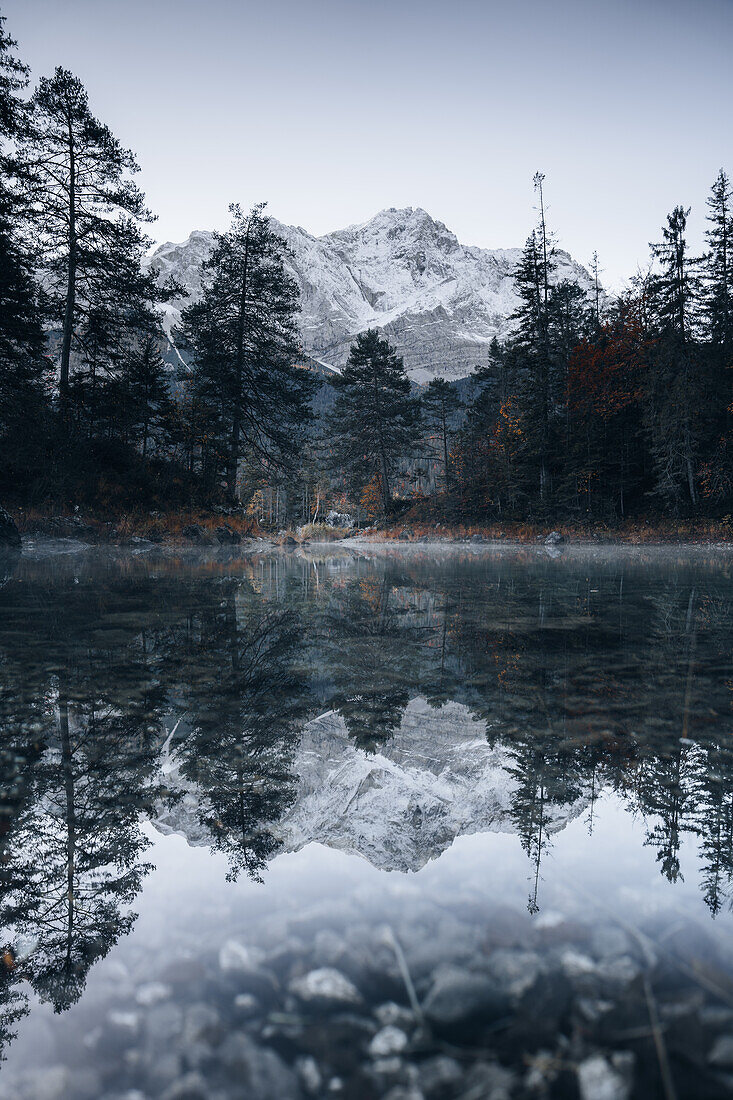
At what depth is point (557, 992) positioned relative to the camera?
1.24 metres

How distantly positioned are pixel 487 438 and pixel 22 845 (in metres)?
42.5

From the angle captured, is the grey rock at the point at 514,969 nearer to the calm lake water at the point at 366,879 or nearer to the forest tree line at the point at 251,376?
the calm lake water at the point at 366,879

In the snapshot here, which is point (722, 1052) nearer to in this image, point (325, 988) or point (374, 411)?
point (325, 988)

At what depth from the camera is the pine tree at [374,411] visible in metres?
42.4

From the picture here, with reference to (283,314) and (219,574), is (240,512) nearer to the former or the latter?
(283,314)

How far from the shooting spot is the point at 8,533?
1549 cm

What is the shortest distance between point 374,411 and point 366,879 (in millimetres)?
42758

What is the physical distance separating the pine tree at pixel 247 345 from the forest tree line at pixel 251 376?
0.09 metres

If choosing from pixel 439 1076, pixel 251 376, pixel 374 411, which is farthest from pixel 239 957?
pixel 374 411

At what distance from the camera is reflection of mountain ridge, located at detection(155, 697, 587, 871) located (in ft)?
6.92

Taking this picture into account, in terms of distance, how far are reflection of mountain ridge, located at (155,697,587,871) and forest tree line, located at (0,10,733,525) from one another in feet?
58.4

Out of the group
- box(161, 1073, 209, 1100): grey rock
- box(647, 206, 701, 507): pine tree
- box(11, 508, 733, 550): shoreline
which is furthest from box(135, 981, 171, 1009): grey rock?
box(647, 206, 701, 507): pine tree

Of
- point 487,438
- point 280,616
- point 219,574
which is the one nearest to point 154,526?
point 219,574

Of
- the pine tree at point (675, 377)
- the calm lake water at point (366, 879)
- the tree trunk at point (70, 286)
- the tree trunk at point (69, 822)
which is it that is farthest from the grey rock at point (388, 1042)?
the pine tree at point (675, 377)
